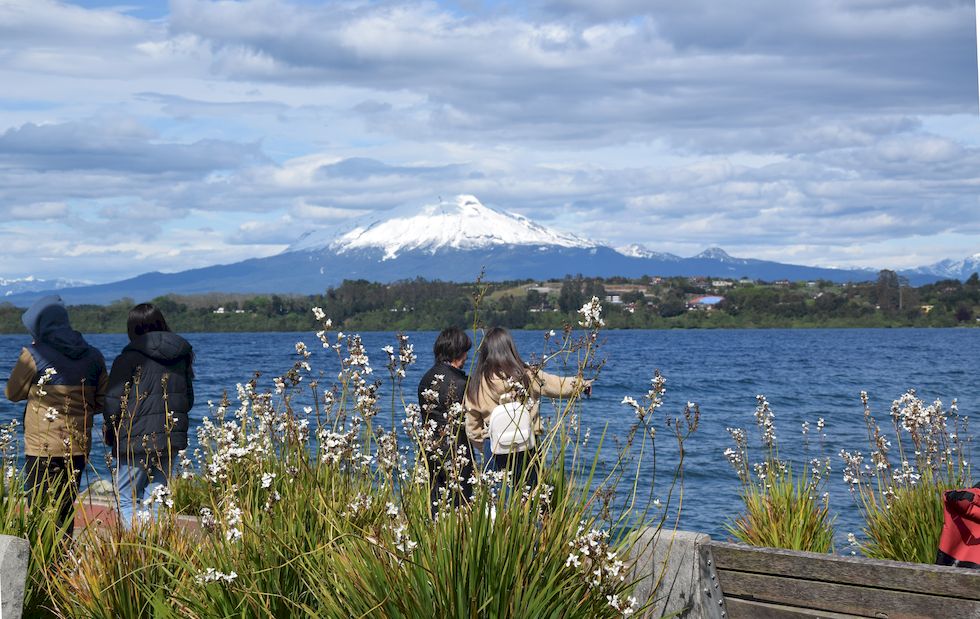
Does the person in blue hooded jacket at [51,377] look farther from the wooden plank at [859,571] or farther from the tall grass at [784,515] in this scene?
the wooden plank at [859,571]

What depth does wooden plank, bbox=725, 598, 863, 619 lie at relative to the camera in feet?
12.8

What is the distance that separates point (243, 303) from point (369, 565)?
179 metres

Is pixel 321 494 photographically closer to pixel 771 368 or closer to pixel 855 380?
pixel 855 380

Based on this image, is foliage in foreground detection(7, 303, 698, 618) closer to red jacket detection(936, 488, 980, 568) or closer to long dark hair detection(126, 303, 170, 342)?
red jacket detection(936, 488, 980, 568)

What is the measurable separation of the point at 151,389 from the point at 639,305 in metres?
148

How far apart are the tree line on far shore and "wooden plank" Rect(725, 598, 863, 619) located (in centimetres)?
13986

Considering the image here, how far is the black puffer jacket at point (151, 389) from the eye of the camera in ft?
23.8

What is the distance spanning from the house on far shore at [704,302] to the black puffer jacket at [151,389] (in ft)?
540

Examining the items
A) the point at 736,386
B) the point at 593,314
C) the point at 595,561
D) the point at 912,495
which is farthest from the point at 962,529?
the point at 736,386

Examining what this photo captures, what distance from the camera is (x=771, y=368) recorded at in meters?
73.1

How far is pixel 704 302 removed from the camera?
574 feet

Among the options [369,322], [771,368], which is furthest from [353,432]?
[369,322]

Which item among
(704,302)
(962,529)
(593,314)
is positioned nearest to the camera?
(593,314)

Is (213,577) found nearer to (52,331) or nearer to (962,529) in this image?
(962,529)
